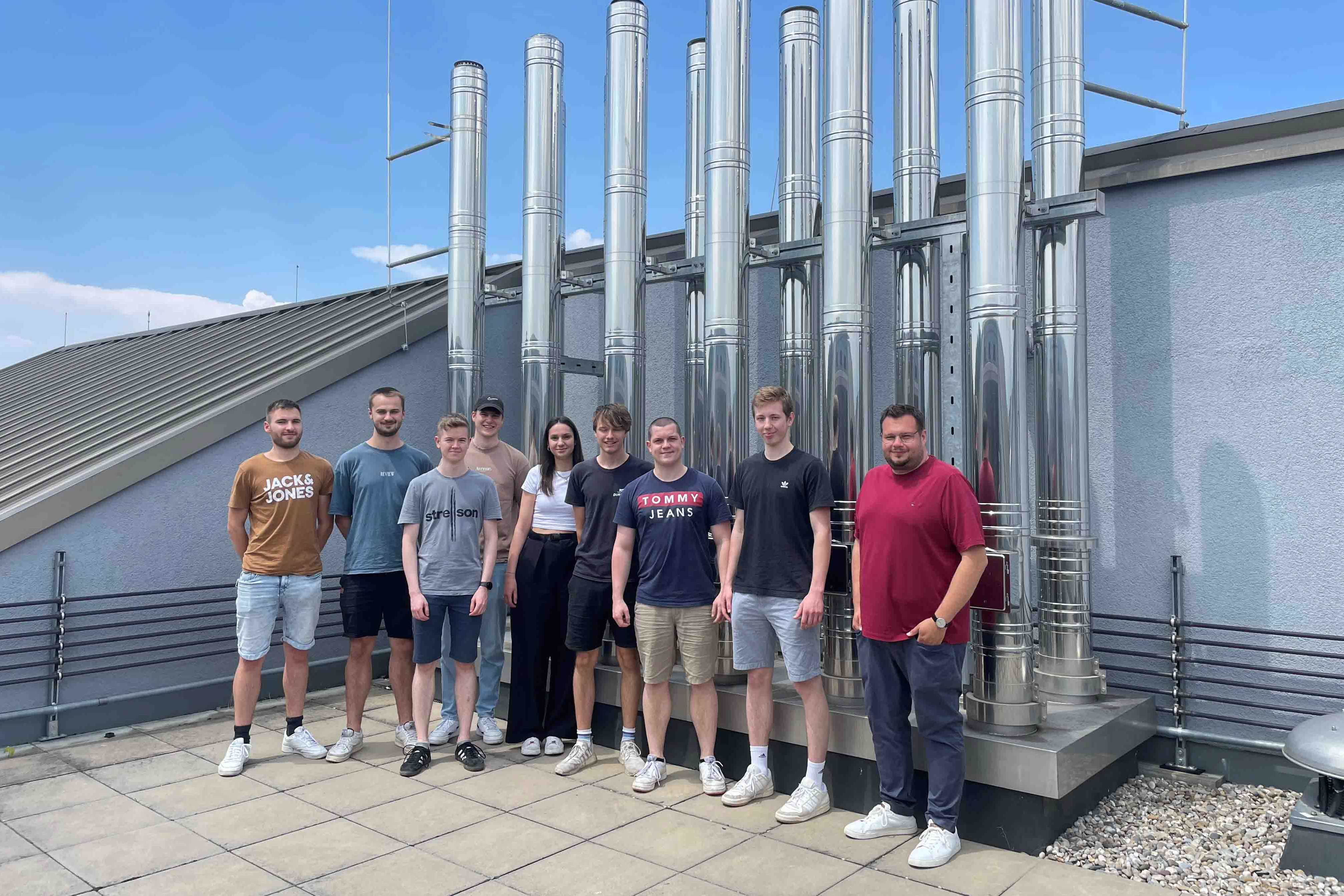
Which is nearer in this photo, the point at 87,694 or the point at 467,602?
the point at 467,602

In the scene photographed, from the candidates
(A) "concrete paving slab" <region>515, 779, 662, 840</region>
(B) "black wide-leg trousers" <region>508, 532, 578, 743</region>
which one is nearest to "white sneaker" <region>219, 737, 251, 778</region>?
(B) "black wide-leg trousers" <region>508, 532, 578, 743</region>

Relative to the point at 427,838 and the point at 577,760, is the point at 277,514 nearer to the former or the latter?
the point at 427,838

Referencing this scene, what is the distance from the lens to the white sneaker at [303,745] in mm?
4742

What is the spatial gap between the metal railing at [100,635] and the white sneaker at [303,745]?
2.12ft

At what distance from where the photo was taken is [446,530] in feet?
15.1

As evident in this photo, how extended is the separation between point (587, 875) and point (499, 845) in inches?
19.1

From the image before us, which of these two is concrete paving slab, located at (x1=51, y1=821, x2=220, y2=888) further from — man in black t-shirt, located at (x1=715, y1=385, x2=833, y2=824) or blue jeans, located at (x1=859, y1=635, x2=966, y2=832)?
blue jeans, located at (x1=859, y1=635, x2=966, y2=832)

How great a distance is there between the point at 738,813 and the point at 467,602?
177cm

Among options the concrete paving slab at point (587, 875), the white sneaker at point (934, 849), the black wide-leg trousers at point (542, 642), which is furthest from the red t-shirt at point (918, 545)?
the black wide-leg trousers at point (542, 642)

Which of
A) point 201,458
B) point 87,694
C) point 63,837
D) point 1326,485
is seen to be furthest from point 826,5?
point 87,694

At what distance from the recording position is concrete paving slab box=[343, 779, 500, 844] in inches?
148

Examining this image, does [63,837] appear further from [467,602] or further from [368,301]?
[368,301]

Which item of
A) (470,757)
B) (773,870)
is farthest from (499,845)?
(773,870)

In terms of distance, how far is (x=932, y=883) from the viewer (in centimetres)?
323
